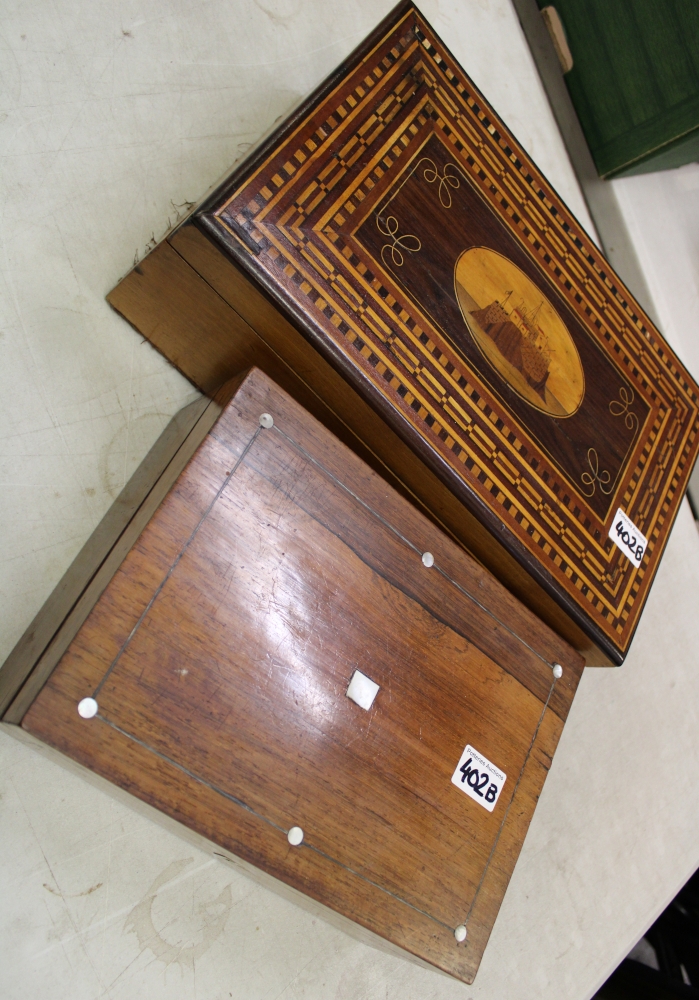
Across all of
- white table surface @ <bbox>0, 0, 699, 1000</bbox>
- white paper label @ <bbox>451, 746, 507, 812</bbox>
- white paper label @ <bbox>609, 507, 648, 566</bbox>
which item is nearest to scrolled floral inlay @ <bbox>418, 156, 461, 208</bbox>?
white table surface @ <bbox>0, 0, 699, 1000</bbox>

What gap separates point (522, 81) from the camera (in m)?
1.55

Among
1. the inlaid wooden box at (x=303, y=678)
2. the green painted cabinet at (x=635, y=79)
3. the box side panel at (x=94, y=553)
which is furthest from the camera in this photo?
the green painted cabinet at (x=635, y=79)

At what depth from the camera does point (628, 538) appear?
1058 mm

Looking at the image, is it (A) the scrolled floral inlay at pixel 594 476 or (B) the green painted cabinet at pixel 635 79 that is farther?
(B) the green painted cabinet at pixel 635 79

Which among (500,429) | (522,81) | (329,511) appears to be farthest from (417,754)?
(522,81)

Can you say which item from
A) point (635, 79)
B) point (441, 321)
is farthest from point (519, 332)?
point (635, 79)

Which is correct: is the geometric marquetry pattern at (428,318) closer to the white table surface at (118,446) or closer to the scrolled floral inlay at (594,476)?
the scrolled floral inlay at (594,476)

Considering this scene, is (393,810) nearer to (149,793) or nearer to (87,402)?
(149,793)

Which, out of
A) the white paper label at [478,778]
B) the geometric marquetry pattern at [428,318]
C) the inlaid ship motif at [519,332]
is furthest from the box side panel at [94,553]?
the white paper label at [478,778]

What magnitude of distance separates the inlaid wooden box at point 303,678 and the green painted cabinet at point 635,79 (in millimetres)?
1093

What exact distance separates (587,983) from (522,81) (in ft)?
5.63

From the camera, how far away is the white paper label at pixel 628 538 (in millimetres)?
1042

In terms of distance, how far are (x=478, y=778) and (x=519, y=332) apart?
0.57 metres

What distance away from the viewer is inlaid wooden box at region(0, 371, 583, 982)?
2.20 feet
